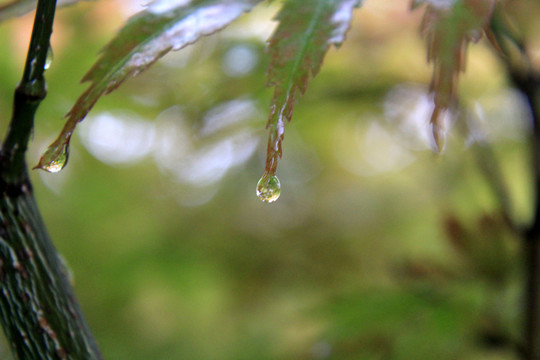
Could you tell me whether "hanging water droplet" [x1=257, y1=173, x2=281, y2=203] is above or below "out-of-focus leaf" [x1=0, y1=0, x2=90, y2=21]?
below

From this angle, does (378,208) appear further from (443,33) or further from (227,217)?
(443,33)

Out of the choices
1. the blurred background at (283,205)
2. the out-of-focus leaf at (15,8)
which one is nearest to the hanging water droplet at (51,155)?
the out-of-focus leaf at (15,8)

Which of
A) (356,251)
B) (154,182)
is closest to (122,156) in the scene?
(154,182)

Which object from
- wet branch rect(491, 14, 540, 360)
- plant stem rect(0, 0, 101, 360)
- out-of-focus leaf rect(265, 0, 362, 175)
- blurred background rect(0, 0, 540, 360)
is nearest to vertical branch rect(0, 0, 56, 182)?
plant stem rect(0, 0, 101, 360)

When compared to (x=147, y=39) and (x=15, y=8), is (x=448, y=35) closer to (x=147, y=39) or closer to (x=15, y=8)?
(x=147, y=39)

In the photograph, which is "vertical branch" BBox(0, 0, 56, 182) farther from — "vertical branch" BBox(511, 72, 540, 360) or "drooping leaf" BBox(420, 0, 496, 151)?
"vertical branch" BBox(511, 72, 540, 360)

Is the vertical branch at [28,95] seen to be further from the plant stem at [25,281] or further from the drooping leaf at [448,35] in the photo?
the drooping leaf at [448,35]
